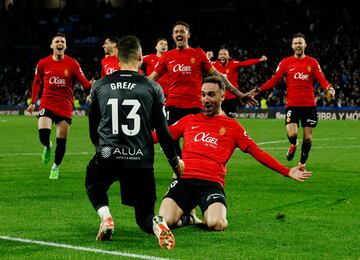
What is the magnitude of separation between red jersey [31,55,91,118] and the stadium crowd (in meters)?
26.3

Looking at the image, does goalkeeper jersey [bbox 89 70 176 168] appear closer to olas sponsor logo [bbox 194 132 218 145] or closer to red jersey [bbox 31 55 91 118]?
olas sponsor logo [bbox 194 132 218 145]

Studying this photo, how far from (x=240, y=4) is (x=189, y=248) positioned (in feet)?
149

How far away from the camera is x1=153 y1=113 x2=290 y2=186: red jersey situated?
26.8 feet

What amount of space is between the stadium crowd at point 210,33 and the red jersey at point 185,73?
27538 millimetres

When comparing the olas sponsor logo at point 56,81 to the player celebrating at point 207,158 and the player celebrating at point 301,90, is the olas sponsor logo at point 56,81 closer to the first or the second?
the player celebrating at point 301,90

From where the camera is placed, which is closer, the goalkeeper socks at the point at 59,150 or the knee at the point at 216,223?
the knee at the point at 216,223

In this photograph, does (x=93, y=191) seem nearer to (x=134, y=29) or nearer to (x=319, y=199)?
(x=319, y=199)

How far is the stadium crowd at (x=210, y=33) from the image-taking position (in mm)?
41291

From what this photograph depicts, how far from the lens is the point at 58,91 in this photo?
44.1 feet

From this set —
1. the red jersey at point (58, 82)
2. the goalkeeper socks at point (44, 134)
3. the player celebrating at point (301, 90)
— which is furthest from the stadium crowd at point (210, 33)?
the goalkeeper socks at point (44, 134)

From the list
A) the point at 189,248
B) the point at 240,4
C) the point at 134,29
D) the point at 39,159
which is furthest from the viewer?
the point at 134,29

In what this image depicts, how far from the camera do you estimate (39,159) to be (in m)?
17.0

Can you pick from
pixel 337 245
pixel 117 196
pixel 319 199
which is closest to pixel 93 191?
pixel 337 245

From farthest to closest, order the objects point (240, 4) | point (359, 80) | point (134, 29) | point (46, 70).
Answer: point (134, 29)
point (240, 4)
point (359, 80)
point (46, 70)
